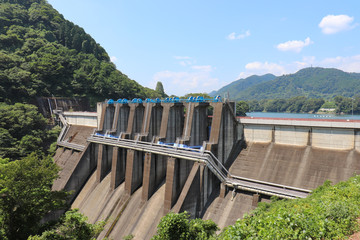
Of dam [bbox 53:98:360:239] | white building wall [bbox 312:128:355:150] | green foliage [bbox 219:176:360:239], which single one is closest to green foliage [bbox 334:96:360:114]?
white building wall [bbox 312:128:355:150]

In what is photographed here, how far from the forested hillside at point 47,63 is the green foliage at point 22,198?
Answer: 48.0 m

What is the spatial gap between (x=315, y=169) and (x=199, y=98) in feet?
52.5

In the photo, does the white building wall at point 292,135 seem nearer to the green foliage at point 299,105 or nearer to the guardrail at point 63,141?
the guardrail at point 63,141

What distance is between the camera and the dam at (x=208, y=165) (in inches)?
939

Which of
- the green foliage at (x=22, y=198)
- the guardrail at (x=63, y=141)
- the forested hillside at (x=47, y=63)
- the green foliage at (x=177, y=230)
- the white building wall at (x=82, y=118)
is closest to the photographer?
the green foliage at (x=177, y=230)

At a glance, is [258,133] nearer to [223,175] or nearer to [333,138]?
[223,175]

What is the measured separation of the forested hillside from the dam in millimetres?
41111

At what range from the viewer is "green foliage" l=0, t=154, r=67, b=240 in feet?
64.7

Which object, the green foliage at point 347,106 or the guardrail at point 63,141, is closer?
the guardrail at point 63,141

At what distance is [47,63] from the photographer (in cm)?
7394

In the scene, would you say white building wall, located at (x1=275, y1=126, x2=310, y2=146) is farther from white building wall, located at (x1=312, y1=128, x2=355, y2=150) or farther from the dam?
white building wall, located at (x1=312, y1=128, x2=355, y2=150)

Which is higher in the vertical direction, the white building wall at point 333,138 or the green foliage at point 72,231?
the white building wall at point 333,138

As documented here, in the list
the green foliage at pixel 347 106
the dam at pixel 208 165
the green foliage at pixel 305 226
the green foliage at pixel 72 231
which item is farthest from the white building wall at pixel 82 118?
the green foliage at pixel 347 106

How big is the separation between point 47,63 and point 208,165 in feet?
234
